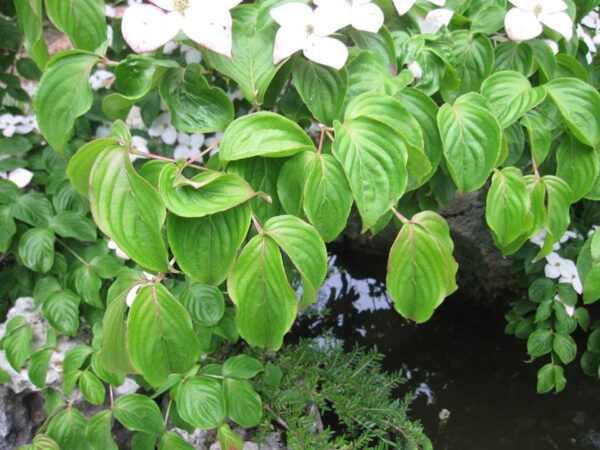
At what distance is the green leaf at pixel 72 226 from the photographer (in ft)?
4.40

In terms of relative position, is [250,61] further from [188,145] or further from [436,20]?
[188,145]

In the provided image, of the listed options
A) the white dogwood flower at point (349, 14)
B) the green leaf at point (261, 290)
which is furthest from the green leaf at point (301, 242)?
the white dogwood flower at point (349, 14)

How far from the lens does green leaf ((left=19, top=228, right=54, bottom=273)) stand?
132 centimetres

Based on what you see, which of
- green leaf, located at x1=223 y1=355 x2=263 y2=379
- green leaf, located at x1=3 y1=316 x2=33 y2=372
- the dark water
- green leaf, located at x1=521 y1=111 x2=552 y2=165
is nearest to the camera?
green leaf, located at x1=521 y1=111 x2=552 y2=165

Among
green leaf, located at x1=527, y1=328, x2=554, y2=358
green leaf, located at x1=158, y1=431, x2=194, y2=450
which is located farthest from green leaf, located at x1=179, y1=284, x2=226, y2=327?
green leaf, located at x1=527, y1=328, x2=554, y2=358

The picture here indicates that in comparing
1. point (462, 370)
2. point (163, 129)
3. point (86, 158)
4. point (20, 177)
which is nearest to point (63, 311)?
point (20, 177)

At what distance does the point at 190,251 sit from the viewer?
0.63 meters

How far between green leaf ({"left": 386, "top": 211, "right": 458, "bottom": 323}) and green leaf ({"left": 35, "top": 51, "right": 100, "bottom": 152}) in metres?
0.40

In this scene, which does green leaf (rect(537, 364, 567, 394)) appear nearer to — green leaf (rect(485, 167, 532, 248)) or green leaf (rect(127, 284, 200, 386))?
green leaf (rect(485, 167, 532, 248))

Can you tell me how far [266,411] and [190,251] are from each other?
780 mm

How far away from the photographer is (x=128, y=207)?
602 mm

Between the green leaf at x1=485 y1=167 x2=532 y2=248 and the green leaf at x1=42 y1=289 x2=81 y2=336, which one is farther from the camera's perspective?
the green leaf at x1=42 y1=289 x2=81 y2=336

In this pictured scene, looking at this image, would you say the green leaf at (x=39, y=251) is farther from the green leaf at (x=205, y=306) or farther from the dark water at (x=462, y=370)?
the dark water at (x=462, y=370)

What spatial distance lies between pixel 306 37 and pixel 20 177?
952 mm
